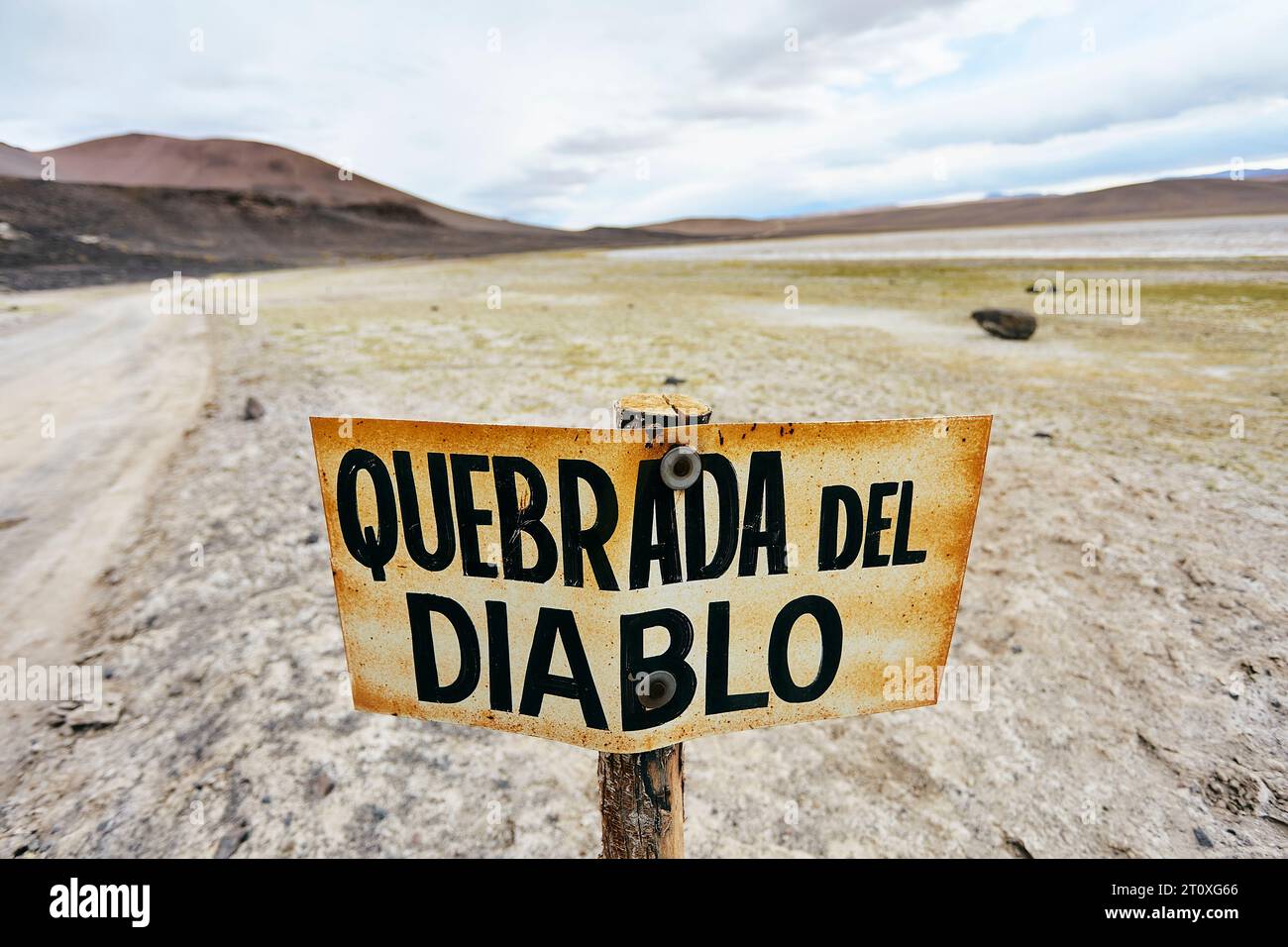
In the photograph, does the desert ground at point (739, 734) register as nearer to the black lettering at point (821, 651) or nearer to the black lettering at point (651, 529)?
the black lettering at point (821, 651)

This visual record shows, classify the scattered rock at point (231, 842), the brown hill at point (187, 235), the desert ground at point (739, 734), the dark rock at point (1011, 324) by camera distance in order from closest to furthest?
the scattered rock at point (231, 842), the desert ground at point (739, 734), the dark rock at point (1011, 324), the brown hill at point (187, 235)

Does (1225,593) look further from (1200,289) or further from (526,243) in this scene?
(526,243)

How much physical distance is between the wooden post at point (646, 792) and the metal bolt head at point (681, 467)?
0.69ft

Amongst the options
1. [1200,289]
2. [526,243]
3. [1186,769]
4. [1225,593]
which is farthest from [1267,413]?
[526,243]

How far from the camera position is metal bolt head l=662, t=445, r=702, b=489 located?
1111 mm

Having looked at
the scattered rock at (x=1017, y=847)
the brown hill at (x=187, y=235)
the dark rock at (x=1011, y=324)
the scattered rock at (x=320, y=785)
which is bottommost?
the scattered rock at (x=1017, y=847)

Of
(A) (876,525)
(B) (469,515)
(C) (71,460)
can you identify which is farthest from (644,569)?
(C) (71,460)

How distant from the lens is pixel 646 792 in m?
1.43

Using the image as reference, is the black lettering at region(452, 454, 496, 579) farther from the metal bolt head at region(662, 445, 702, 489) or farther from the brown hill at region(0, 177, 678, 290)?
the brown hill at region(0, 177, 678, 290)

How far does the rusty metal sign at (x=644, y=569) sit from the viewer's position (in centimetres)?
115

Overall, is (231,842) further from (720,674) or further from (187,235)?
(187,235)

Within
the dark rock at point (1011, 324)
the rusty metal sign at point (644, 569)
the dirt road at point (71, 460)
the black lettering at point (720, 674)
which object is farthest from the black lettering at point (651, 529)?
the dark rock at point (1011, 324)

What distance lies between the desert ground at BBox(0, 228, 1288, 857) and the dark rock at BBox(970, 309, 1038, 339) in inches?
97.4

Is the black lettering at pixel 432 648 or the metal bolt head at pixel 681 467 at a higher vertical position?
the metal bolt head at pixel 681 467
